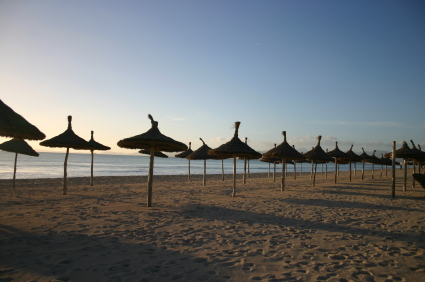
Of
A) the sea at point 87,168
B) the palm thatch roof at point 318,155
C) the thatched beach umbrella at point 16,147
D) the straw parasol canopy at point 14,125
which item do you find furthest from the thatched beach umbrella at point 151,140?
the sea at point 87,168

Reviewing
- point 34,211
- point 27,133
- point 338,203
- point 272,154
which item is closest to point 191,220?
point 34,211

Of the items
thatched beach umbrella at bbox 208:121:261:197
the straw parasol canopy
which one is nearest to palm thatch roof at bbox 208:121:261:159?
thatched beach umbrella at bbox 208:121:261:197

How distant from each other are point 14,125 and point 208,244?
5.07 m

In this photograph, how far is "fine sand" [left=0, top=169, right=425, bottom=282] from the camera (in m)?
3.12

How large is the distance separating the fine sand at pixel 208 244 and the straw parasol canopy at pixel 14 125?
6.26 feet

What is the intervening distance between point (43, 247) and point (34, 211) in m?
3.17

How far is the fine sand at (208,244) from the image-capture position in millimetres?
3121

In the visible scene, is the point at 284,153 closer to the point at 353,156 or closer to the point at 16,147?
the point at 353,156

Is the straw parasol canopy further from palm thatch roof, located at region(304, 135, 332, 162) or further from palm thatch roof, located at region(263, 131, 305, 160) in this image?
palm thatch roof, located at region(304, 135, 332, 162)

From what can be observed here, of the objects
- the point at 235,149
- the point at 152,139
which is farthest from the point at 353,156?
the point at 152,139

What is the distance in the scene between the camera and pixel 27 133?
20.2 feet

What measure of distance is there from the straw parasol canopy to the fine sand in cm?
191

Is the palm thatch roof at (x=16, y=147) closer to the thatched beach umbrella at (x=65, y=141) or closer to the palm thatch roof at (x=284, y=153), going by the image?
the thatched beach umbrella at (x=65, y=141)

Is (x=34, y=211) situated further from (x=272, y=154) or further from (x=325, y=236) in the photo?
(x=272, y=154)
